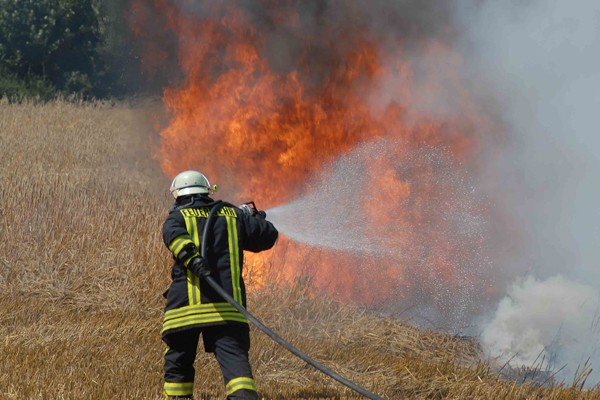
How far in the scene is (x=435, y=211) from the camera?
10406 mm

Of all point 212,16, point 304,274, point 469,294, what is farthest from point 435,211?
point 212,16

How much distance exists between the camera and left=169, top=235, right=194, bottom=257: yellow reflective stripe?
16.7ft

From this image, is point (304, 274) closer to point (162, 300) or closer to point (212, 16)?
point (162, 300)

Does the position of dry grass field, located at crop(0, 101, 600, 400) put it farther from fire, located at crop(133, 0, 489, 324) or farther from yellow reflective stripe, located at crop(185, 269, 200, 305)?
fire, located at crop(133, 0, 489, 324)

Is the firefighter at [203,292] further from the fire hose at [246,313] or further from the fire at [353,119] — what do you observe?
the fire at [353,119]

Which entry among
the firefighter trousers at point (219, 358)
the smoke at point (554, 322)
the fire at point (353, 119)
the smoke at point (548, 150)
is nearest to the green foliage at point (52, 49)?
the fire at point (353, 119)

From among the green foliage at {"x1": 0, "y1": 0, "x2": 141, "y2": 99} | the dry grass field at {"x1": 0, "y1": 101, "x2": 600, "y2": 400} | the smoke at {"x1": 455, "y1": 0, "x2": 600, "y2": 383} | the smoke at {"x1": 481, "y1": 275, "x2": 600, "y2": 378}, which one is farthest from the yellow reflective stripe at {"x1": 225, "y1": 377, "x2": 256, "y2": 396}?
the green foliage at {"x1": 0, "y1": 0, "x2": 141, "y2": 99}

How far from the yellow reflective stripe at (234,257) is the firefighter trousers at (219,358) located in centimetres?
22

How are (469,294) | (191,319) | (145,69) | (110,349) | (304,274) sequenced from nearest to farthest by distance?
(191,319) → (110,349) → (304,274) → (469,294) → (145,69)

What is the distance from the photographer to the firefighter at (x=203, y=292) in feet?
16.7

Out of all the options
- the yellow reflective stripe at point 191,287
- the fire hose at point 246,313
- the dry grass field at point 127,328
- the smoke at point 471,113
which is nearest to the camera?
the fire hose at point 246,313

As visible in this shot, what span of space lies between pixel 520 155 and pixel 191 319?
21.5 ft

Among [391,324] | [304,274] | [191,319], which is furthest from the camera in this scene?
[304,274]

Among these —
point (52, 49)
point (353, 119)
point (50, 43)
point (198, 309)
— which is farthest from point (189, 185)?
point (50, 43)
